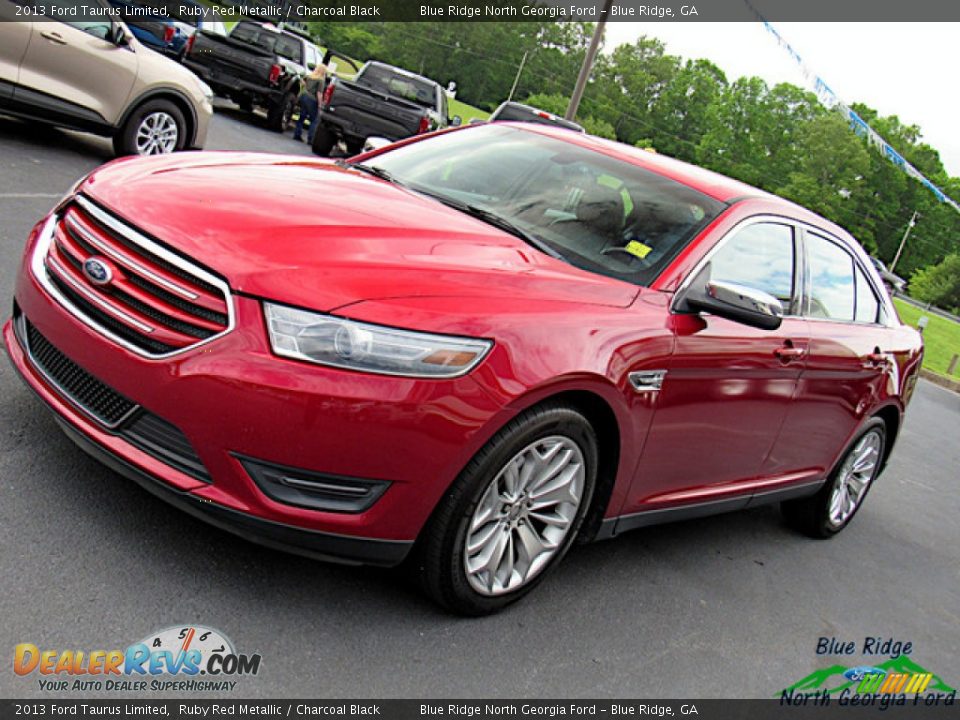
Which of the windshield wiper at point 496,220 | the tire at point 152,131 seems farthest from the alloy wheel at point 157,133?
the windshield wiper at point 496,220

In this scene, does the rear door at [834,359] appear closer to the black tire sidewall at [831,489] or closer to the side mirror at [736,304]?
the black tire sidewall at [831,489]

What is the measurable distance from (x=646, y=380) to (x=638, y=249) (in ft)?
2.11

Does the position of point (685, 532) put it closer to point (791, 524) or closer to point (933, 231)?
point (791, 524)

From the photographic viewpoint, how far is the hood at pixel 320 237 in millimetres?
2943

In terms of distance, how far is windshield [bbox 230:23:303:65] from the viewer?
19.9 m

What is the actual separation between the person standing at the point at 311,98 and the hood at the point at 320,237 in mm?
14940

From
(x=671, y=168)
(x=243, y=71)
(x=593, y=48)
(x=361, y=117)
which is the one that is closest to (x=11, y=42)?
(x=671, y=168)

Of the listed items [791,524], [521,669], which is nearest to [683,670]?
[521,669]

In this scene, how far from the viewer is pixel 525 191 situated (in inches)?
170

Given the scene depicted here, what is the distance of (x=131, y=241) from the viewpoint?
311cm

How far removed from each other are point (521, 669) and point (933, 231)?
4309 inches

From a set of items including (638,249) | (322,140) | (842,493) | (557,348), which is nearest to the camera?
(557,348)

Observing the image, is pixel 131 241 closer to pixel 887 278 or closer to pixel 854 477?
pixel 854 477

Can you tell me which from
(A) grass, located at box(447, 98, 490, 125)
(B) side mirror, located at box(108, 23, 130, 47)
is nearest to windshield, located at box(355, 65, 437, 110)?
(B) side mirror, located at box(108, 23, 130, 47)
